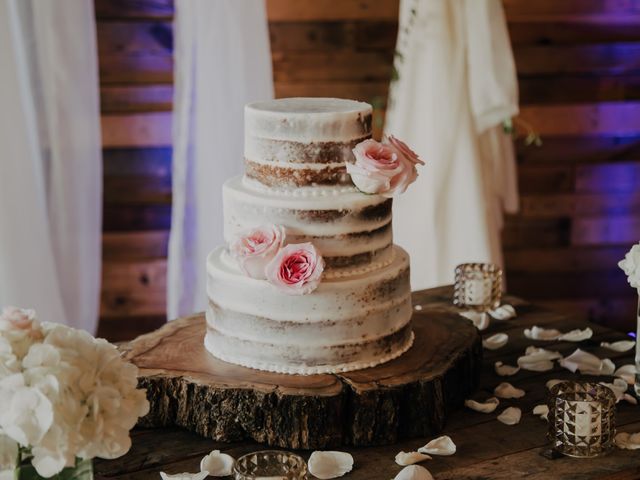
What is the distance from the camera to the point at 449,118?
3125 millimetres

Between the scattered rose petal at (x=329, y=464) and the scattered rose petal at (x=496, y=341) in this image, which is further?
the scattered rose petal at (x=496, y=341)

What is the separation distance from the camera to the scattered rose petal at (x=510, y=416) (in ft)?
5.51

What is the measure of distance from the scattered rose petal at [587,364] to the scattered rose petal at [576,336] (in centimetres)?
12

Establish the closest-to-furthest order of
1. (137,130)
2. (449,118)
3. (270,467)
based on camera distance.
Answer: (270,467) → (449,118) → (137,130)

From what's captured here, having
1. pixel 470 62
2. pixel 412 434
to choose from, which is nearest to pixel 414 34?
pixel 470 62

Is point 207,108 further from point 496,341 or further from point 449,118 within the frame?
point 496,341

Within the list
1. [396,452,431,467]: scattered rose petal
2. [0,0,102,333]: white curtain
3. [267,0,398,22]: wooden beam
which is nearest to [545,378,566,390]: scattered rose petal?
[396,452,431,467]: scattered rose petal

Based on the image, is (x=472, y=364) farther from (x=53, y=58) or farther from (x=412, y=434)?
(x=53, y=58)

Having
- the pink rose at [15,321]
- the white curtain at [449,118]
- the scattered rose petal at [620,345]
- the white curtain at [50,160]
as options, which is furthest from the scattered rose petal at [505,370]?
the white curtain at [50,160]

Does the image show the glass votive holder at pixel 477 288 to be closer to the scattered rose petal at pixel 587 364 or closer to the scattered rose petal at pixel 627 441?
the scattered rose petal at pixel 587 364

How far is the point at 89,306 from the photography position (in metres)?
3.32

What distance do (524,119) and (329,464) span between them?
2.55 metres

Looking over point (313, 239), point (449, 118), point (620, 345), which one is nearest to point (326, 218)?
point (313, 239)

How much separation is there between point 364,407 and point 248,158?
0.48 meters
